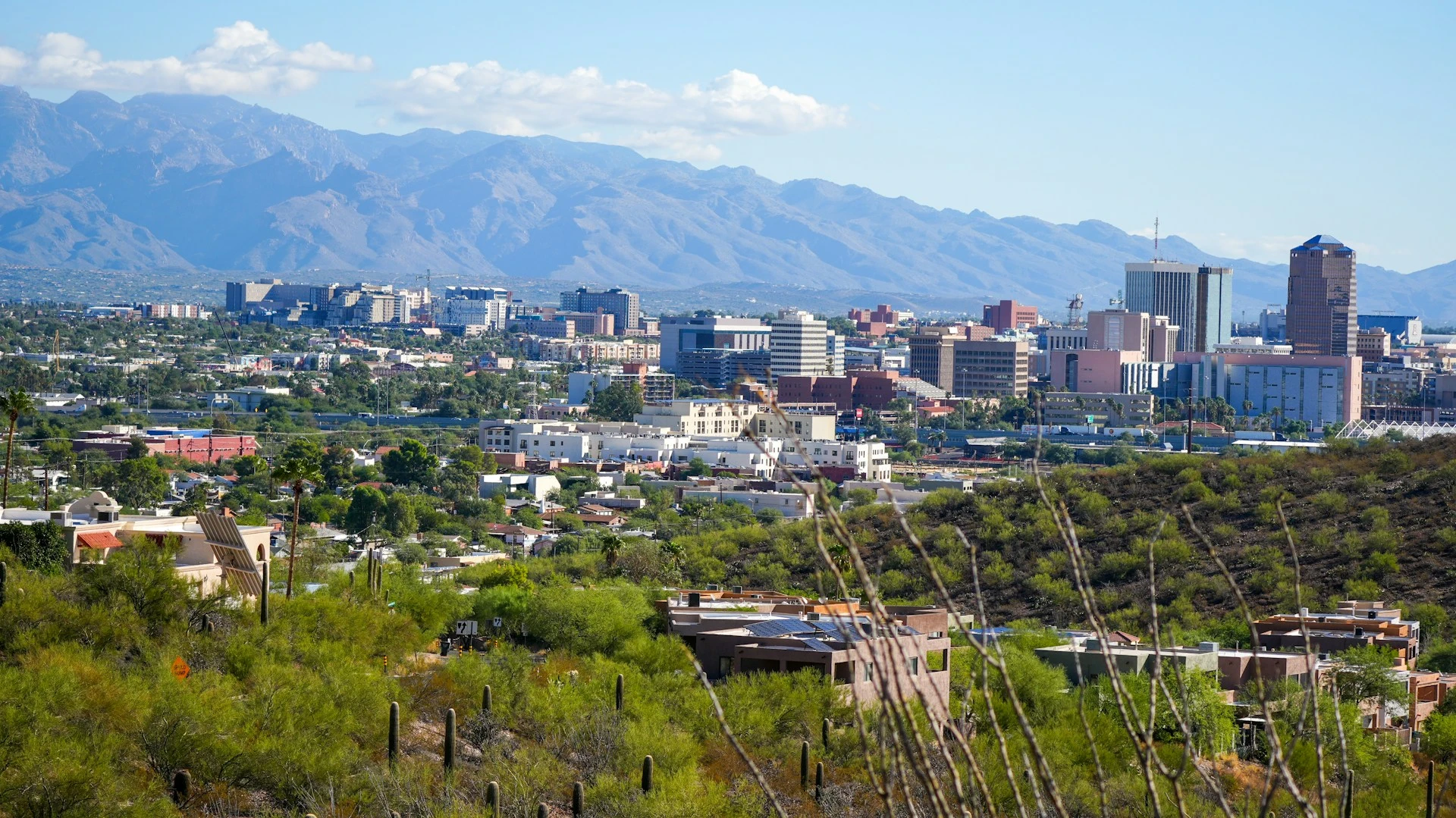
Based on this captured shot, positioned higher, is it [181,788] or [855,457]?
[181,788]

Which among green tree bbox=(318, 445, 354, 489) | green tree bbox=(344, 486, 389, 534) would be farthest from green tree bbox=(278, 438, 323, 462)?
green tree bbox=(344, 486, 389, 534)

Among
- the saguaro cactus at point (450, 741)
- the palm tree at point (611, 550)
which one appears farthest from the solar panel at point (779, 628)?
the palm tree at point (611, 550)

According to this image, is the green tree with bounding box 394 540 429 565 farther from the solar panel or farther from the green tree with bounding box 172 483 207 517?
the solar panel

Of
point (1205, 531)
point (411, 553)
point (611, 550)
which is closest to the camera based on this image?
point (611, 550)

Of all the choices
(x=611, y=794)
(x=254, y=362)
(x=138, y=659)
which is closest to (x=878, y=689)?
(x=611, y=794)

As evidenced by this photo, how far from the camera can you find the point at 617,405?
109 m

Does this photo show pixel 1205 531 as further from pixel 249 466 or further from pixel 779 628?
pixel 249 466

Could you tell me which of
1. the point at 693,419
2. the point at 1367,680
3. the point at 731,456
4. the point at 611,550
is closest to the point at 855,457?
the point at 731,456

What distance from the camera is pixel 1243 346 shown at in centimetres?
19050

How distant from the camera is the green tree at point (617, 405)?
108 metres

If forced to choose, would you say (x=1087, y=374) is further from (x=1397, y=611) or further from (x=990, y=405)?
(x=1397, y=611)

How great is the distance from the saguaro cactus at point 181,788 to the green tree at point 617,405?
8846cm

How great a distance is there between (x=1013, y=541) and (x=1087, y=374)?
105m

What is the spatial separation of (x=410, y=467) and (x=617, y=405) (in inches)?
1450
